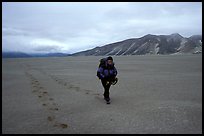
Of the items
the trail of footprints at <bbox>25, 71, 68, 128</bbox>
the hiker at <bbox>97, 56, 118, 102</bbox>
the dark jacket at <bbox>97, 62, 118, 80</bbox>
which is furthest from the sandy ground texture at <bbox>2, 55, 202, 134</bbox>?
the dark jacket at <bbox>97, 62, 118, 80</bbox>

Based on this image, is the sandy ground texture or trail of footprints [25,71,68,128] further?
trail of footprints [25,71,68,128]

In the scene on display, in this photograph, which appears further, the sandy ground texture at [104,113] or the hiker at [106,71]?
the hiker at [106,71]

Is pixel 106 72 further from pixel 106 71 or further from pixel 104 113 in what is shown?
pixel 104 113

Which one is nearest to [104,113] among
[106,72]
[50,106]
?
[106,72]

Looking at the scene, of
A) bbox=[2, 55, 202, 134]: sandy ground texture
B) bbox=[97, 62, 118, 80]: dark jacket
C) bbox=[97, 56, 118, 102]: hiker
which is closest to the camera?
bbox=[2, 55, 202, 134]: sandy ground texture

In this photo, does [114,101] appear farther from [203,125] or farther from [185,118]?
[203,125]

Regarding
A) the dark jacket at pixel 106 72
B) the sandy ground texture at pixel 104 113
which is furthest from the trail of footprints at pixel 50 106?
the dark jacket at pixel 106 72

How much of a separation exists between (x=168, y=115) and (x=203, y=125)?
1.30 metres

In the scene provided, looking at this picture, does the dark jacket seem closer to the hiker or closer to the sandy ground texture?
the hiker

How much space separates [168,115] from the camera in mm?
8898

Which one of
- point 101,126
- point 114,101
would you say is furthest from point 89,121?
point 114,101

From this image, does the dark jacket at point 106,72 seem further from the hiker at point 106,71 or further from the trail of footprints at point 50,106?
→ the trail of footprints at point 50,106

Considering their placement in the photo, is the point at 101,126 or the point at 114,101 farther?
the point at 114,101

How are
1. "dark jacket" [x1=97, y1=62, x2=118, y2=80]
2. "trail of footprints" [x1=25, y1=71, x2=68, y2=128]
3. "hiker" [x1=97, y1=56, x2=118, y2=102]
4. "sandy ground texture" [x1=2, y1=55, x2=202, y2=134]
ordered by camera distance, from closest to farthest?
"sandy ground texture" [x1=2, y1=55, x2=202, y2=134] < "trail of footprints" [x1=25, y1=71, x2=68, y2=128] < "hiker" [x1=97, y1=56, x2=118, y2=102] < "dark jacket" [x1=97, y1=62, x2=118, y2=80]
